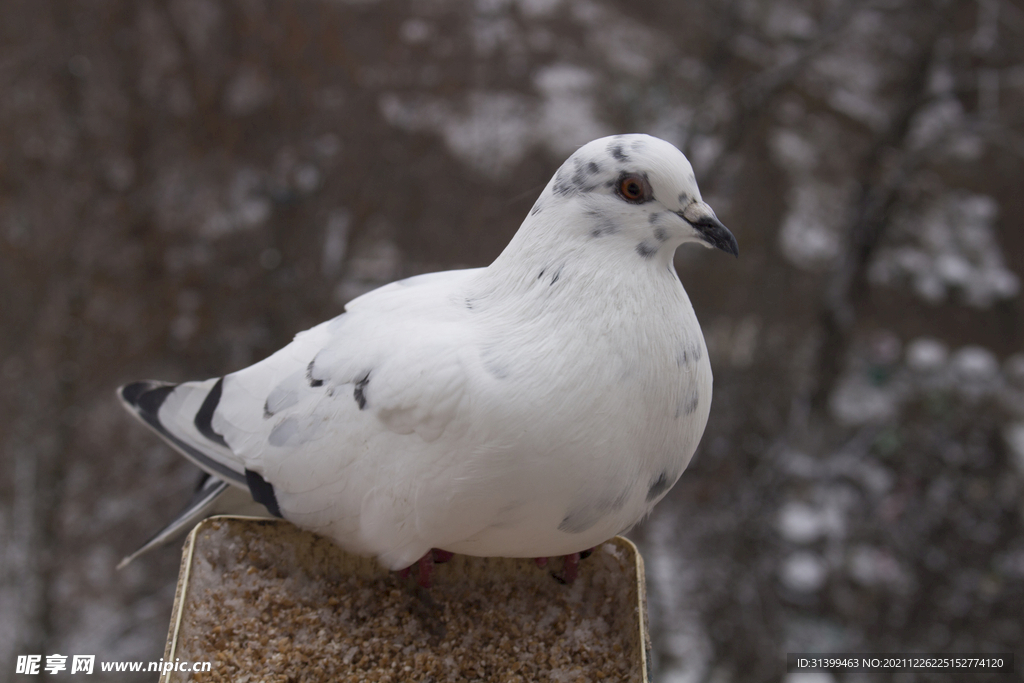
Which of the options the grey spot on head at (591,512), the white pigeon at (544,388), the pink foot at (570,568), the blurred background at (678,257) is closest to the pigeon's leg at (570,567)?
the pink foot at (570,568)

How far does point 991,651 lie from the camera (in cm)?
371

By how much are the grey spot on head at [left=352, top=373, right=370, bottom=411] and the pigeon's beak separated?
2.10 feet

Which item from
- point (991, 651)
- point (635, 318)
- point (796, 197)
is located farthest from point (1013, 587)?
point (635, 318)

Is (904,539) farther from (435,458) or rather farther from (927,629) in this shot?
(435,458)

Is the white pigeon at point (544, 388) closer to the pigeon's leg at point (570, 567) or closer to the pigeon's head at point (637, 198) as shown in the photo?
the pigeon's head at point (637, 198)

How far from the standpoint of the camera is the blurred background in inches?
154

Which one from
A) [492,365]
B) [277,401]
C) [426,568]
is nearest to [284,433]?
[277,401]

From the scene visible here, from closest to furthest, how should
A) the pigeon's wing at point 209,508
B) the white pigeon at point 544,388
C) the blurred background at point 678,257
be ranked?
the white pigeon at point 544,388 → the pigeon's wing at point 209,508 → the blurred background at point 678,257

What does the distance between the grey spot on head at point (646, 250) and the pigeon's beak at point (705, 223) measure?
0.24 feet

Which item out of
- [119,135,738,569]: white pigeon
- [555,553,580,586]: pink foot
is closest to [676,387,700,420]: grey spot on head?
[119,135,738,569]: white pigeon

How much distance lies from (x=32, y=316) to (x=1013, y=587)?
17.1ft

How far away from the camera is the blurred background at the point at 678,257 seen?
3.91 m

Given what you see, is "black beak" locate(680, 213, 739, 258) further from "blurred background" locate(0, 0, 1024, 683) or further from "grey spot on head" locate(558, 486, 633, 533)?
"blurred background" locate(0, 0, 1024, 683)

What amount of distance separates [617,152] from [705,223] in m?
0.19
